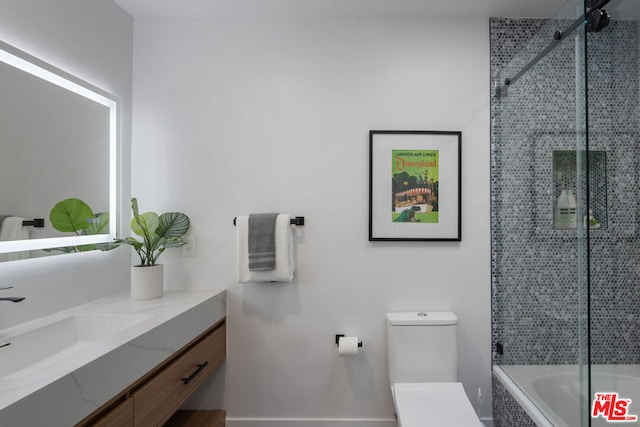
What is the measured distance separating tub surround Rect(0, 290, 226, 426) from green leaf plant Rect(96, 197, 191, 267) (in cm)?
25

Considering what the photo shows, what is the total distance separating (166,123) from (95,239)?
2.55ft

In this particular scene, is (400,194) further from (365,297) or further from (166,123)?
(166,123)

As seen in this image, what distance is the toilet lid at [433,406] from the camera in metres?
1.47

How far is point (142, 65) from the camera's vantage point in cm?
203

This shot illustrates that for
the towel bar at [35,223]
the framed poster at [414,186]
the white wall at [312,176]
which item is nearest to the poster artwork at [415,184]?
the framed poster at [414,186]

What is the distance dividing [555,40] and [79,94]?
7.35 ft

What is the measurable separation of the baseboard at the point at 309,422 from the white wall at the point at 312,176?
0.06ft

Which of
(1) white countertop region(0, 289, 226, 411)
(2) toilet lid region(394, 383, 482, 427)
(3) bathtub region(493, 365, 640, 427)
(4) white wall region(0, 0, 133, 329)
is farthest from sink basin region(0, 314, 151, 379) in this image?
(3) bathtub region(493, 365, 640, 427)

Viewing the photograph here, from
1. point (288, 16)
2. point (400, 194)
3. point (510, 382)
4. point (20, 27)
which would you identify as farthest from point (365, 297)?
point (20, 27)

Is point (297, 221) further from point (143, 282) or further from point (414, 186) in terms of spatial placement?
point (143, 282)

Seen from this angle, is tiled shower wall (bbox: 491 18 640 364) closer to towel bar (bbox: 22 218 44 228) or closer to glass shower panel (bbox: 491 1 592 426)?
glass shower panel (bbox: 491 1 592 426)

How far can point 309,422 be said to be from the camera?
197 centimetres

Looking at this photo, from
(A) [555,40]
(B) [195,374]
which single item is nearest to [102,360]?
(B) [195,374]

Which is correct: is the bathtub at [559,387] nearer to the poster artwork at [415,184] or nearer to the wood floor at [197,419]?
the poster artwork at [415,184]
